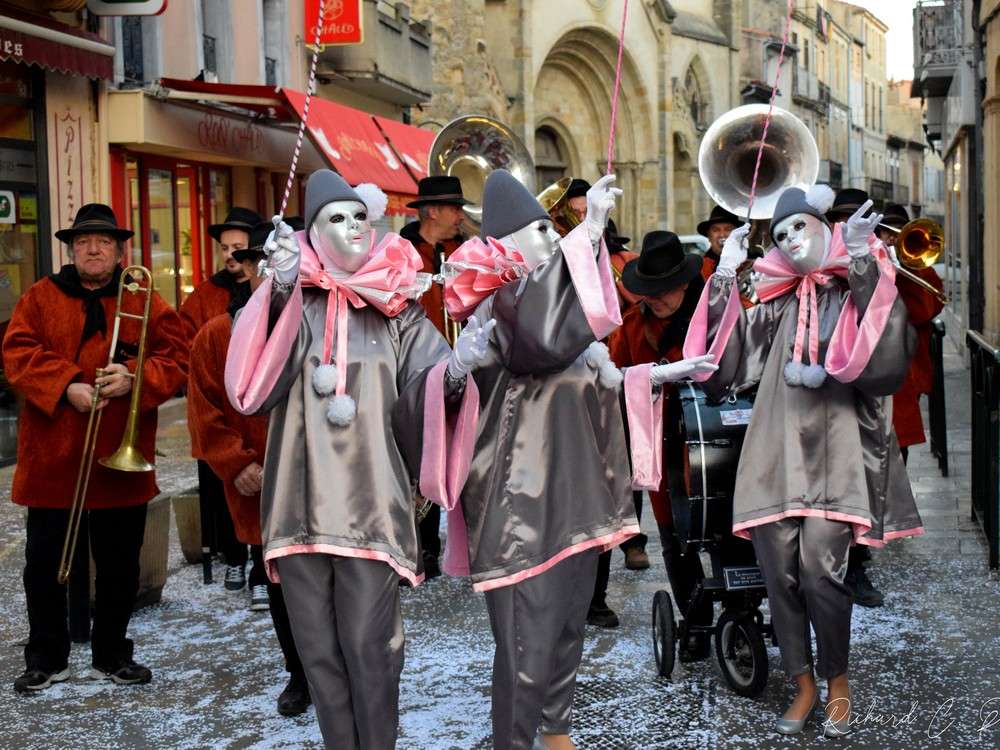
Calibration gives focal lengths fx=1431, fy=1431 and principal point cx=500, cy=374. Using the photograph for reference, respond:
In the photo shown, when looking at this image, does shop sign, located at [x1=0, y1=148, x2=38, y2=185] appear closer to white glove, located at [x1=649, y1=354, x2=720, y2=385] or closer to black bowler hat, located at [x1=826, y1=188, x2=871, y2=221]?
black bowler hat, located at [x1=826, y1=188, x2=871, y2=221]

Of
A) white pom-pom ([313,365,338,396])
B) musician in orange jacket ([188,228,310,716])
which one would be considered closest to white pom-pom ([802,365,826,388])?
white pom-pom ([313,365,338,396])

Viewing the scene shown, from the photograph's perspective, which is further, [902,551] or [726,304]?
[902,551]

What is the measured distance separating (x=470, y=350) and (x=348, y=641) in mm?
935

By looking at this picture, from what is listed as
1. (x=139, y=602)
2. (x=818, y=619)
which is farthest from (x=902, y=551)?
(x=139, y=602)

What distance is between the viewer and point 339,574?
419 centimetres

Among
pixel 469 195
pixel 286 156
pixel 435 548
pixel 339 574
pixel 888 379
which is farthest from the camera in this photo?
pixel 286 156

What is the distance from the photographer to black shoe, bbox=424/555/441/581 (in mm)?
7259

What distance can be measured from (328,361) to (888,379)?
75.3 inches

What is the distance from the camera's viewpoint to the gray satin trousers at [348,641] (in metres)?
4.16

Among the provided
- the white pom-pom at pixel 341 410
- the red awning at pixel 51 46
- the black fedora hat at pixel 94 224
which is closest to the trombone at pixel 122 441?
the black fedora hat at pixel 94 224

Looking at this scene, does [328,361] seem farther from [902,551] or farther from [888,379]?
[902,551]

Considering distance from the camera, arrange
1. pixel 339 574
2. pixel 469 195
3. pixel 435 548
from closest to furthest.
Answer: pixel 339 574 < pixel 435 548 < pixel 469 195

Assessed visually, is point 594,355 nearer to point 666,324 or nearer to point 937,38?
point 666,324

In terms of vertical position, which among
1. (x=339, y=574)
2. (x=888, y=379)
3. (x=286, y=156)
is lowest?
(x=339, y=574)
